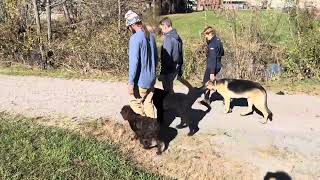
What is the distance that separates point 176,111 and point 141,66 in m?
2.47

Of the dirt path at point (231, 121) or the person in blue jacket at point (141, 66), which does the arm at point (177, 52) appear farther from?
the person in blue jacket at point (141, 66)

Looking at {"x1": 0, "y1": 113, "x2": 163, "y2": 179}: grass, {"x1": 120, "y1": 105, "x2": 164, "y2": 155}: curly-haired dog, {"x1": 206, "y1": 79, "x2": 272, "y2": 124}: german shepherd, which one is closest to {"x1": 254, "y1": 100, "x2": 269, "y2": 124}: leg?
{"x1": 206, "y1": 79, "x2": 272, "y2": 124}: german shepherd

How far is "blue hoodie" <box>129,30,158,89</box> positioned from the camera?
7145mm

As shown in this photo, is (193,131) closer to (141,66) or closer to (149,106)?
(149,106)

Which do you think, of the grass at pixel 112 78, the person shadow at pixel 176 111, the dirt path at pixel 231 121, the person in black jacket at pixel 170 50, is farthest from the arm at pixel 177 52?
the grass at pixel 112 78

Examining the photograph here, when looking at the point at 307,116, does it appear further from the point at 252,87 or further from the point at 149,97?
the point at 149,97

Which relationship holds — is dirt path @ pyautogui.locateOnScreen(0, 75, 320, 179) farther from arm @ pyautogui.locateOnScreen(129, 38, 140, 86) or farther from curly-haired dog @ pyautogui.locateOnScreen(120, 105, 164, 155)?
arm @ pyautogui.locateOnScreen(129, 38, 140, 86)

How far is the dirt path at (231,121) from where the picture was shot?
784cm

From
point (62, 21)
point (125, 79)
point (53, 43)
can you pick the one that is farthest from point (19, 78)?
point (62, 21)

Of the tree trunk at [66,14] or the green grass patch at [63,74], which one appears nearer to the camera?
the green grass patch at [63,74]

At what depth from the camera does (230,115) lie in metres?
9.55

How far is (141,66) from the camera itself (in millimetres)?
7383

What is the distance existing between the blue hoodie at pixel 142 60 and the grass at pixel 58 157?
A: 4.10 feet

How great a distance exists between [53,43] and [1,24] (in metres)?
1.99
